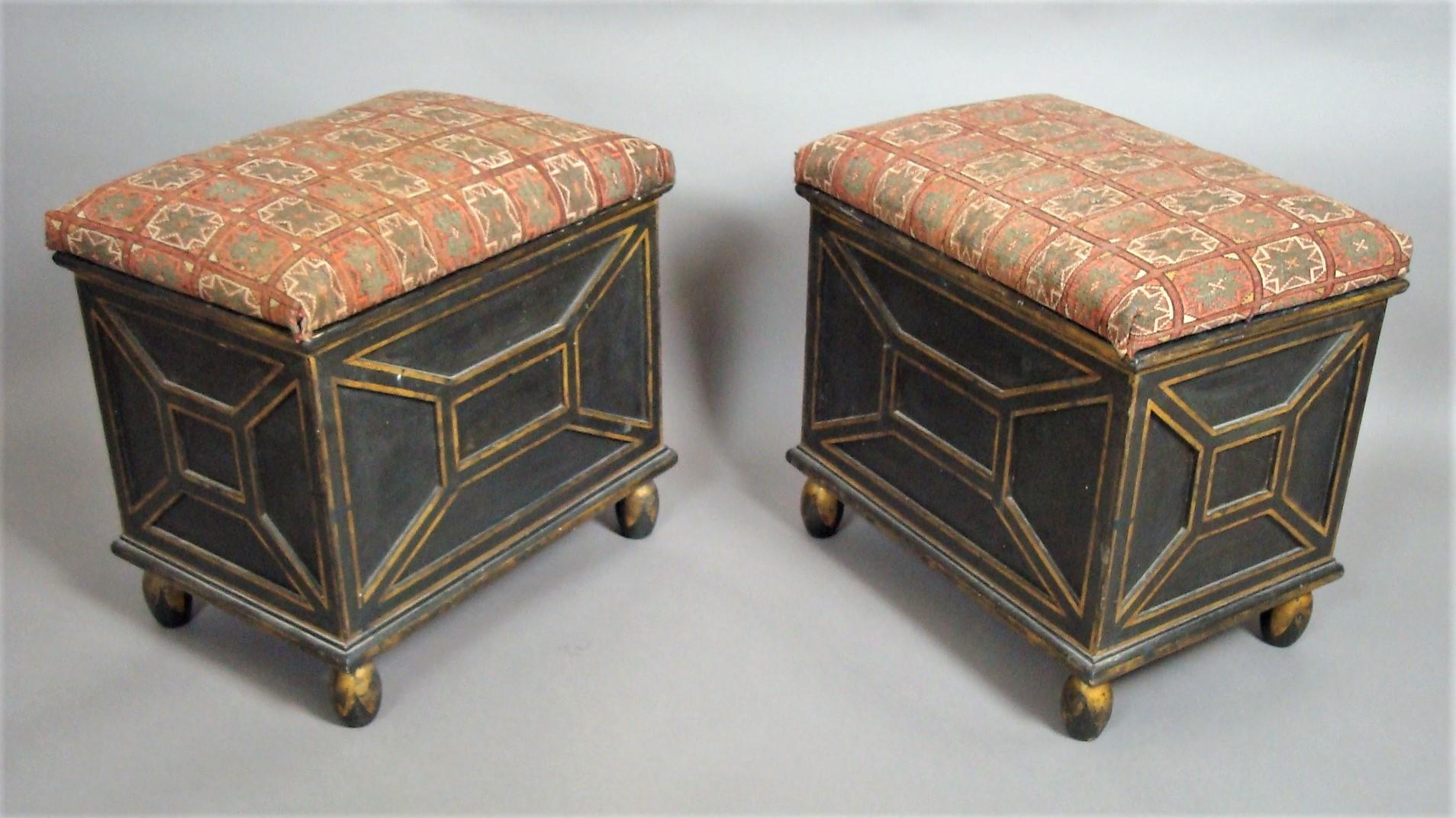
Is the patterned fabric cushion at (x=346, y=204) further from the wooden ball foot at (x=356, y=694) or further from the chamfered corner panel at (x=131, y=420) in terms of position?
the wooden ball foot at (x=356, y=694)

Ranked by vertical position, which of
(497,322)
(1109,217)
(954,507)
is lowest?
(954,507)

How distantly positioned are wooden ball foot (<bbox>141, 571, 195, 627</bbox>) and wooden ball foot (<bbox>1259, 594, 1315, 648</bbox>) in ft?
5.08

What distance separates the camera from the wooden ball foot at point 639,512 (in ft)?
8.94

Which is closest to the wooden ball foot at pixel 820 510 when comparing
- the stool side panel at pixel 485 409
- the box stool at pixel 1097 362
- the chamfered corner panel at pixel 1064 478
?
the box stool at pixel 1097 362

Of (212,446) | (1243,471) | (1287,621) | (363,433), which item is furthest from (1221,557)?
(212,446)

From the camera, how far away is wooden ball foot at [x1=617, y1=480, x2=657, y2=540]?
107 inches

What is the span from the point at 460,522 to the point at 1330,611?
1292 mm

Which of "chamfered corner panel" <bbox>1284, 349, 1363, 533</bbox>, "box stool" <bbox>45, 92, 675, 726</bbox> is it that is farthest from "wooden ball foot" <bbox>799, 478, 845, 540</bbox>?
"chamfered corner panel" <bbox>1284, 349, 1363, 533</bbox>

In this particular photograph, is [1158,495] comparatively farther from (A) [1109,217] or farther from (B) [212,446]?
(B) [212,446]

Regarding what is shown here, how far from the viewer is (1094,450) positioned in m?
2.11

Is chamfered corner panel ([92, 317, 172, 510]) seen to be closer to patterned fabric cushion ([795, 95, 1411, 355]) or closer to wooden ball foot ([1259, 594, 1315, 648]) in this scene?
patterned fabric cushion ([795, 95, 1411, 355])

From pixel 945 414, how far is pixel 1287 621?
1.91ft

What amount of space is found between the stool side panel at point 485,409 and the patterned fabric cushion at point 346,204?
6 cm

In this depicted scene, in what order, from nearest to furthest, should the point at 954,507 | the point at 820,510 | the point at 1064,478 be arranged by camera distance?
1. the point at 1064,478
2. the point at 954,507
3. the point at 820,510
